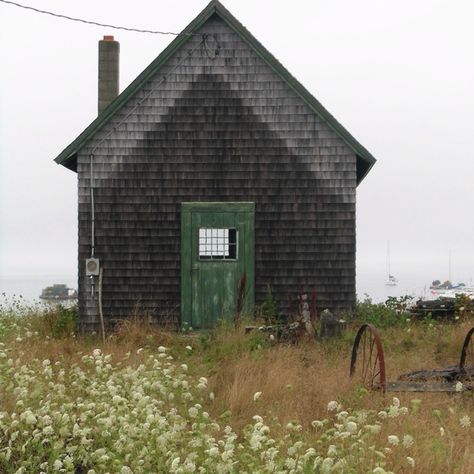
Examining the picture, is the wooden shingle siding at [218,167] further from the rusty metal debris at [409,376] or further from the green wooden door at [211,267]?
the rusty metal debris at [409,376]

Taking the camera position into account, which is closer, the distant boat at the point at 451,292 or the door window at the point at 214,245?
the door window at the point at 214,245

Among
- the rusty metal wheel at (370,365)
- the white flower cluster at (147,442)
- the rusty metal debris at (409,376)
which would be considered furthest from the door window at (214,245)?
the white flower cluster at (147,442)

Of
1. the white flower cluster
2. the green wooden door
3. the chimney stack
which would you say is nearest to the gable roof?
the chimney stack

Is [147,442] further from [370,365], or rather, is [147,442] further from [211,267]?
[211,267]

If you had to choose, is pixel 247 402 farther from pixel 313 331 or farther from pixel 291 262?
pixel 291 262

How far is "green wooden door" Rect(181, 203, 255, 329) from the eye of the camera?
1734cm

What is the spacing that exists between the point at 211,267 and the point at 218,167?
7.66 ft

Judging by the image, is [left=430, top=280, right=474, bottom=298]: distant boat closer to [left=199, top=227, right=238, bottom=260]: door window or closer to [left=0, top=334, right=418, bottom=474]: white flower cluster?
[left=199, top=227, right=238, bottom=260]: door window

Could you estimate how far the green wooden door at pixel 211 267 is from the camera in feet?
56.9

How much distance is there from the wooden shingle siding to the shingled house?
0.02m

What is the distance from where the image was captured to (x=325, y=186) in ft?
57.3

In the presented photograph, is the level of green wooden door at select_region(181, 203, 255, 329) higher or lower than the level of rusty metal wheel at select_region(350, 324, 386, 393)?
higher

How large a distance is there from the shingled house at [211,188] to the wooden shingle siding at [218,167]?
0.02 meters

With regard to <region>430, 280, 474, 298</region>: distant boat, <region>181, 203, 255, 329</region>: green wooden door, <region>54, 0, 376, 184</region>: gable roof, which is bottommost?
<region>430, 280, 474, 298</region>: distant boat
